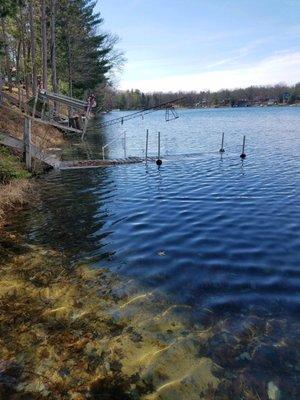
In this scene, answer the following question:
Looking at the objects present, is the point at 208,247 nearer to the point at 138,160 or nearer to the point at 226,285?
the point at 226,285


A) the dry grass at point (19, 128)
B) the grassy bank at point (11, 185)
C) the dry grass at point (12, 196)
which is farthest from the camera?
the dry grass at point (19, 128)

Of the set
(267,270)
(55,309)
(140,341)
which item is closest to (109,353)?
(140,341)

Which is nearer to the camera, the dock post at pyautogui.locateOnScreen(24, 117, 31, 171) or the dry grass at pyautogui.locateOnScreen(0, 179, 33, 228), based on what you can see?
the dry grass at pyautogui.locateOnScreen(0, 179, 33, 228)

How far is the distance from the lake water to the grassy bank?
2.37ft

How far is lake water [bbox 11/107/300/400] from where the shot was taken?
5.99 metres

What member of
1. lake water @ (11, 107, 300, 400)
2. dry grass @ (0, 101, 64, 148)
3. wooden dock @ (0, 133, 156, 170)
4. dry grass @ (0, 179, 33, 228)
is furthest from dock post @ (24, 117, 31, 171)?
dry grass @ (0, 101, 64, 148)

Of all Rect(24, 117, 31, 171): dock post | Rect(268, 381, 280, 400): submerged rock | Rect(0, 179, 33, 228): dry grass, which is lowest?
Rect(268, 381, 280, 400): submerged rock

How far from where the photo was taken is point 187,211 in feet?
45.0

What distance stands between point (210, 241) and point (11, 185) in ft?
28.3

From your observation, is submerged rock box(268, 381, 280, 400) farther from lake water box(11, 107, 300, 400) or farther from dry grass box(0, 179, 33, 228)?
dry grass box(0, 179, 33, 228)

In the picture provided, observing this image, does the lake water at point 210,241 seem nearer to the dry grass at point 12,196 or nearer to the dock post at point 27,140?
the dry grass at point 12,196

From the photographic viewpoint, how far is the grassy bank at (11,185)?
524 inches

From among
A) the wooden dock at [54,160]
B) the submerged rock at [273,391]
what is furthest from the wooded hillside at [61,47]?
the submerged rock at [273,391]

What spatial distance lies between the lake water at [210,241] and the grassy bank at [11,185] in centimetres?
72
